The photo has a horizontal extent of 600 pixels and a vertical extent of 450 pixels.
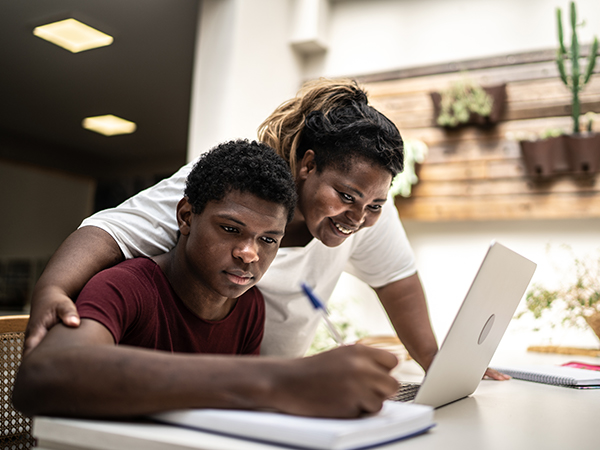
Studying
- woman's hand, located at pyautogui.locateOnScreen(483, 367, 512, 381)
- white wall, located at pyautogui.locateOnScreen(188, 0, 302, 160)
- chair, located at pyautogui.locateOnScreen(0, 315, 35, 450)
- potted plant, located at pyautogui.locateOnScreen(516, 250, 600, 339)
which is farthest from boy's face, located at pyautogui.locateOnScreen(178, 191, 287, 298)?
white wall, located at pyautogui.locateOnScreen(188, 0, 302, 160)

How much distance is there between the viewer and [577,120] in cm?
220

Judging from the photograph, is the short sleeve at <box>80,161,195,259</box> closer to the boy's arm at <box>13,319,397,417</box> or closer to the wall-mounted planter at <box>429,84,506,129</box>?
the boy's arm at <box>13,319,397,417</box>

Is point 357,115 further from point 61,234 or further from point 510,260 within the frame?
point 61,234

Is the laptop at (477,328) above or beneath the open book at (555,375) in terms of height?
above

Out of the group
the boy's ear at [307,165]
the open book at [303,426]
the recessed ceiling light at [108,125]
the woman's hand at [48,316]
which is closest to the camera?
the open book at [303,426]

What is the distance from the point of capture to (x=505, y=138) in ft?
7.97

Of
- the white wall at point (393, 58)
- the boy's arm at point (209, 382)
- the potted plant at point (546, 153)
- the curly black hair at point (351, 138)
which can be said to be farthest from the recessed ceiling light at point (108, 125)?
the boy's arm at point (209, 382)

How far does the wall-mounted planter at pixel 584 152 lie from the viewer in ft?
7.08

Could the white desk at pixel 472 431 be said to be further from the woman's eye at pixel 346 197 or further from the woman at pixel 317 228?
the woman's eye at pixel 346 197

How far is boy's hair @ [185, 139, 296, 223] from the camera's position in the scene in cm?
84

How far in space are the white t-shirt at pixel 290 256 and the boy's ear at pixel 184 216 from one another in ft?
0.20

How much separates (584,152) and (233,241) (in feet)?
6.11

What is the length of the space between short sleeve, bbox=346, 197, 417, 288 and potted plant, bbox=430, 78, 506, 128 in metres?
1.23

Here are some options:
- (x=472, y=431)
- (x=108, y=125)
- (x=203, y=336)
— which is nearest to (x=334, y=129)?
(x=203, y=336)
